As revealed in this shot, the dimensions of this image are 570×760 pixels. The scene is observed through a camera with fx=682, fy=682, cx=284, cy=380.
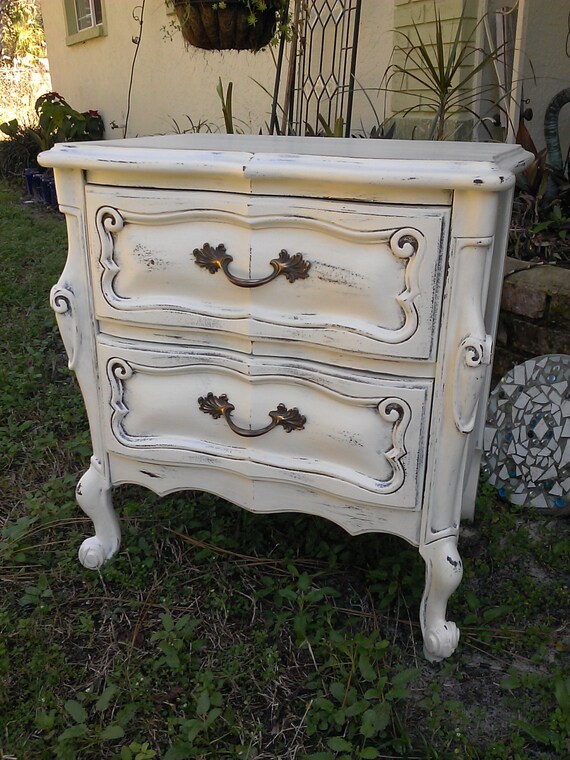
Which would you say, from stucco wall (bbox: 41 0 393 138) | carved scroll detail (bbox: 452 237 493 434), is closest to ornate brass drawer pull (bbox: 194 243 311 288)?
carved scroll detail (bbox: 452 237 493 434)

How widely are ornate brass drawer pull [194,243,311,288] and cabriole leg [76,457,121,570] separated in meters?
0.56

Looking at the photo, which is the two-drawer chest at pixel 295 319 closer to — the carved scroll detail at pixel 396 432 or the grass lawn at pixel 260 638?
the carved scroll detail at pixel 396 432

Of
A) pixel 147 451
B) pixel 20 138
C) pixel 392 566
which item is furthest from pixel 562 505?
pixel 20 138

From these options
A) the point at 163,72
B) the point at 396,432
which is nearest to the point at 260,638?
the point at 396,432

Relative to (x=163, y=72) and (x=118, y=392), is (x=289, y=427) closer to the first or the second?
(x=118, y=392)

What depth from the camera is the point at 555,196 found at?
7.98ft

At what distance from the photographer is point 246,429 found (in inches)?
53.2

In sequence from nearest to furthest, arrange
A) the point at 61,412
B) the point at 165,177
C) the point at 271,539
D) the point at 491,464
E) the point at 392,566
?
the point at 165,177, the point at 392,566, the point at 271,539, the point at 491,464, the point at 61,412

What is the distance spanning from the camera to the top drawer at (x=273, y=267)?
1.15 metres

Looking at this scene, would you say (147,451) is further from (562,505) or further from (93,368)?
(562,505)

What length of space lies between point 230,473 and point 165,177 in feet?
1.97

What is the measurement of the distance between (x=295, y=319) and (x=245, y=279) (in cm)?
12

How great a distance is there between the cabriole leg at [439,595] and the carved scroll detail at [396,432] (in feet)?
0.51

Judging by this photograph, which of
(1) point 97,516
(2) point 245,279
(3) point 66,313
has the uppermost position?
(2) point 245,279
